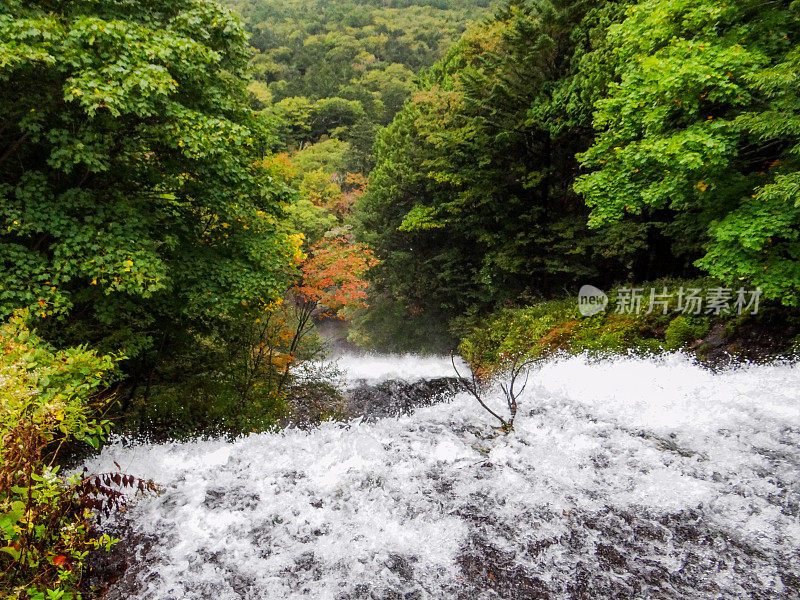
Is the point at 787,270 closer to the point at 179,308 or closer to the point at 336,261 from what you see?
the point at 179,308

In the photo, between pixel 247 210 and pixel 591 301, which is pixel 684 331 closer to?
pixel 591 301

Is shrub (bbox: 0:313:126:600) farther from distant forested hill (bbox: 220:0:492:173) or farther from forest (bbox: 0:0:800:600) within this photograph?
distant forested hill (bbox: 220:0:492:173)

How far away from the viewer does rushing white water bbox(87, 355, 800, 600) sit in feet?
11.8

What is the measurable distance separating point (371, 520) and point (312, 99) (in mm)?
47532

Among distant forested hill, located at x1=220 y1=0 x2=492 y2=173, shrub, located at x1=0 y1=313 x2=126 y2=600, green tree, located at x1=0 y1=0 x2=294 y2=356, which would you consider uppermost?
distant forested hill, located at x1=220 y1=0 x2=492 y2=173

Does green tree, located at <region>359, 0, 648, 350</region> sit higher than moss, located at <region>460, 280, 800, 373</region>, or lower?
higher

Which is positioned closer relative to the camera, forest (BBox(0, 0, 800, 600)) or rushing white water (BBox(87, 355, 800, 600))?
rushing white water (BBox(87, 355, 800, 600))

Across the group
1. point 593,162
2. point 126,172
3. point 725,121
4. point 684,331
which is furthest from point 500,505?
point 593,162

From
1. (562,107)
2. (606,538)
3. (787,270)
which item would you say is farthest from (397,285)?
(606,538)

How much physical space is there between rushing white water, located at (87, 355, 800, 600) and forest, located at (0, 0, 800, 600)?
794 mm

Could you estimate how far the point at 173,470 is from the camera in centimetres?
547

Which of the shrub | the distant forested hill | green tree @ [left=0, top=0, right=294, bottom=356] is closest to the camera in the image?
the shrub

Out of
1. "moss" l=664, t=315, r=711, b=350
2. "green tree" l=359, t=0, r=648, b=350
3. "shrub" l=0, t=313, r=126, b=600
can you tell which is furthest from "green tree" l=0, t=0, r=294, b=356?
"green tree" l=359, t=0, r=648, b=350

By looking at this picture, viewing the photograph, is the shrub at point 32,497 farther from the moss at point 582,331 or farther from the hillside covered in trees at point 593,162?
the moss at point 582,331
